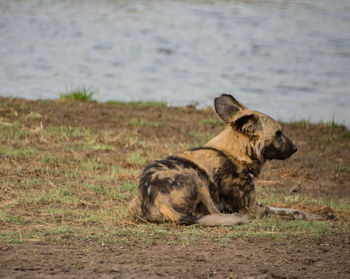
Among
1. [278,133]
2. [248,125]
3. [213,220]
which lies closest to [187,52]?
[278,133]

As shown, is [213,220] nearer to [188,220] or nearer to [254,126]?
[188,220]

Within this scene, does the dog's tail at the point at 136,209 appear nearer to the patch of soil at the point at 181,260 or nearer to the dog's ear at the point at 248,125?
the patch of soil at the point at 181,260

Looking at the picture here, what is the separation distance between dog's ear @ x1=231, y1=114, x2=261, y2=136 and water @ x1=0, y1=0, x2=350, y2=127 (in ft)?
22.0

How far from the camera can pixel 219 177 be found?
18.8 feet

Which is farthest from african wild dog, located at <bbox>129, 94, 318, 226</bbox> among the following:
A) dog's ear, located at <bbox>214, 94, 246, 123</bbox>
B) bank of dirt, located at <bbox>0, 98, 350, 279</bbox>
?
bank of dirt, located at <bbox>0, 98, 350, 279</bbox>

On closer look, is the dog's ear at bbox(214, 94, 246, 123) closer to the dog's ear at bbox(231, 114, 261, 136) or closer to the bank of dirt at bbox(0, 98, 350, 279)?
the dog's ear at bbox(231, 114, 261, 136)

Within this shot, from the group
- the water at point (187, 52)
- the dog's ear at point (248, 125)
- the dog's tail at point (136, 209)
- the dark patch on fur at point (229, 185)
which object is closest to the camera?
the dog's tail at point (136, 209)

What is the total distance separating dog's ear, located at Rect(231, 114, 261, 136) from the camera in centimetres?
587

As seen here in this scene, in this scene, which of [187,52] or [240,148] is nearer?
[240,148]

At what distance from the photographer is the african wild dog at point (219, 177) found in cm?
530

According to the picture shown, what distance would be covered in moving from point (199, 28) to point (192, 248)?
20.0m

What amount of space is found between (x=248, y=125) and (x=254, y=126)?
0.06 metres

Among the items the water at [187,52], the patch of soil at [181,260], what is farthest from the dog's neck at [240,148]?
the water at [187,52]

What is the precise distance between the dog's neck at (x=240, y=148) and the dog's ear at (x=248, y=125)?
62mm
